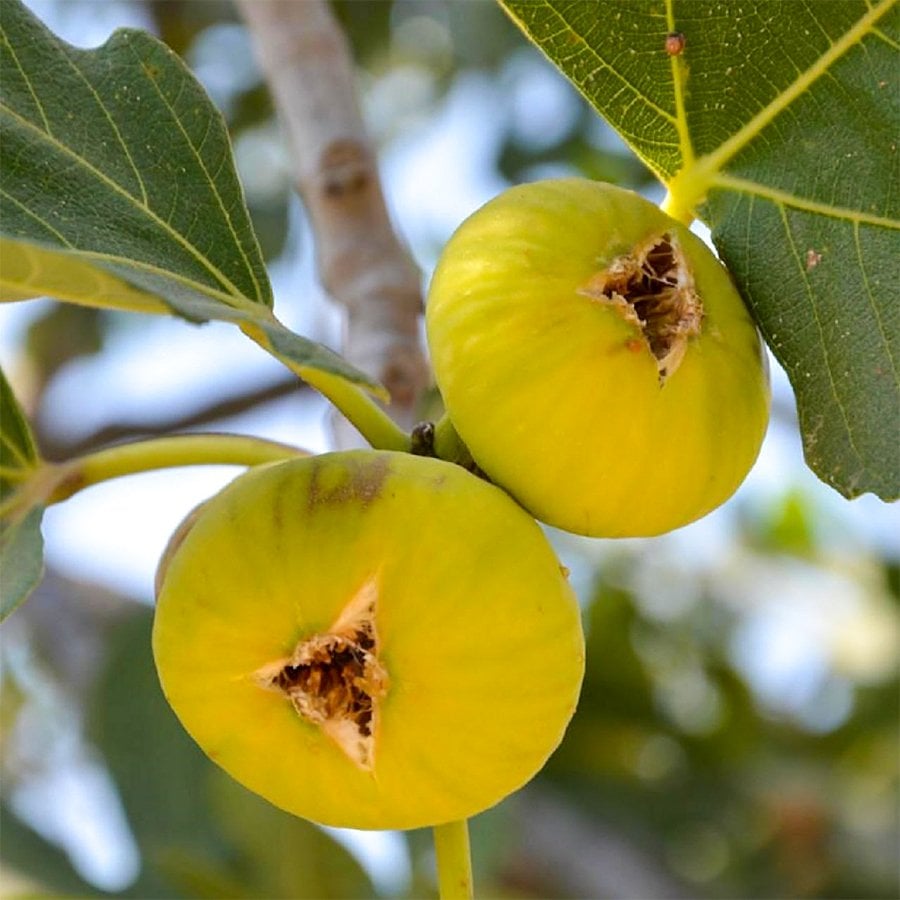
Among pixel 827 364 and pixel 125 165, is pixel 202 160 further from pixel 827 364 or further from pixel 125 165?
pixel 827 364

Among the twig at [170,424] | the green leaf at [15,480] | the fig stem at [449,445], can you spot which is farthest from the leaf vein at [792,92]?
the twig at [170,424]

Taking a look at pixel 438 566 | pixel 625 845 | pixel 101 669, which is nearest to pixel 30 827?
pixel 101 669

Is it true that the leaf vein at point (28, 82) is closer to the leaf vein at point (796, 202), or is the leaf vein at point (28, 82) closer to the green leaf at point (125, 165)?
the green leaf at point (125, 165)

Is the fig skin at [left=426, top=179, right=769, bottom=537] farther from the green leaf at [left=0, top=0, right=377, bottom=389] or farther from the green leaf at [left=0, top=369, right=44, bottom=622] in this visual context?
the green leaf at [left=0, top=369, right=44, bottom=622]

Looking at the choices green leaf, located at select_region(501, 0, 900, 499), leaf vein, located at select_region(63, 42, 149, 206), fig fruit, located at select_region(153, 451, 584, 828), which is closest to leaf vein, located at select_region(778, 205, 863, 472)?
green leaf, located at select_region(501, 0, 900, 499)

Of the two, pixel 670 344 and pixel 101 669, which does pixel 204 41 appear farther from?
pixel 670 344

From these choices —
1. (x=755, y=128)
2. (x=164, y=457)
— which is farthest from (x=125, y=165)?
(x=755, y=128)
